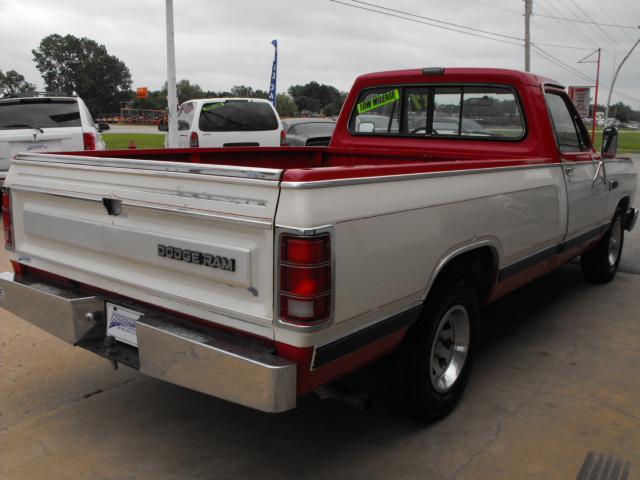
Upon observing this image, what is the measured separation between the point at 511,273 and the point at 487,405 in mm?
811

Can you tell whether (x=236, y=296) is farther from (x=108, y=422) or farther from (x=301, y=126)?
(x=301, y=126)

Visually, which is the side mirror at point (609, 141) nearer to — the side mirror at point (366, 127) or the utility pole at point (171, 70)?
the side mirror at point (366, 127)

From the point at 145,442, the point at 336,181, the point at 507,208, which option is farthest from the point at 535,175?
the point at 145,442

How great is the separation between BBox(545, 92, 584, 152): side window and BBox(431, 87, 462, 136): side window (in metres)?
0.63

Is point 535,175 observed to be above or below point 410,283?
above

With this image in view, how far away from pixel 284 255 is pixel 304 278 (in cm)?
11

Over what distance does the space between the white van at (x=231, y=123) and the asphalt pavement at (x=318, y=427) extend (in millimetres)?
7174

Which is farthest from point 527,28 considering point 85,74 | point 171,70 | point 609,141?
point 85,74

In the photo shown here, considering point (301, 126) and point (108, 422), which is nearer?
point (108, 422)

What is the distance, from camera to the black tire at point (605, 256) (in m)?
5.85

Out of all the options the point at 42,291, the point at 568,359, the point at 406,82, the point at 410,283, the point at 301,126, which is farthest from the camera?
the point at 301,126

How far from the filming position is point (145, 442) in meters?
3.07

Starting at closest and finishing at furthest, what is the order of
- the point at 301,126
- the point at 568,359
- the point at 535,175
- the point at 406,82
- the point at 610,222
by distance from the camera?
the point at 535,175 < the point at 568,359 < the point at 406,82 < the point at 610,222 < the point at 301,126

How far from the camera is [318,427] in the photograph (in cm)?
325
